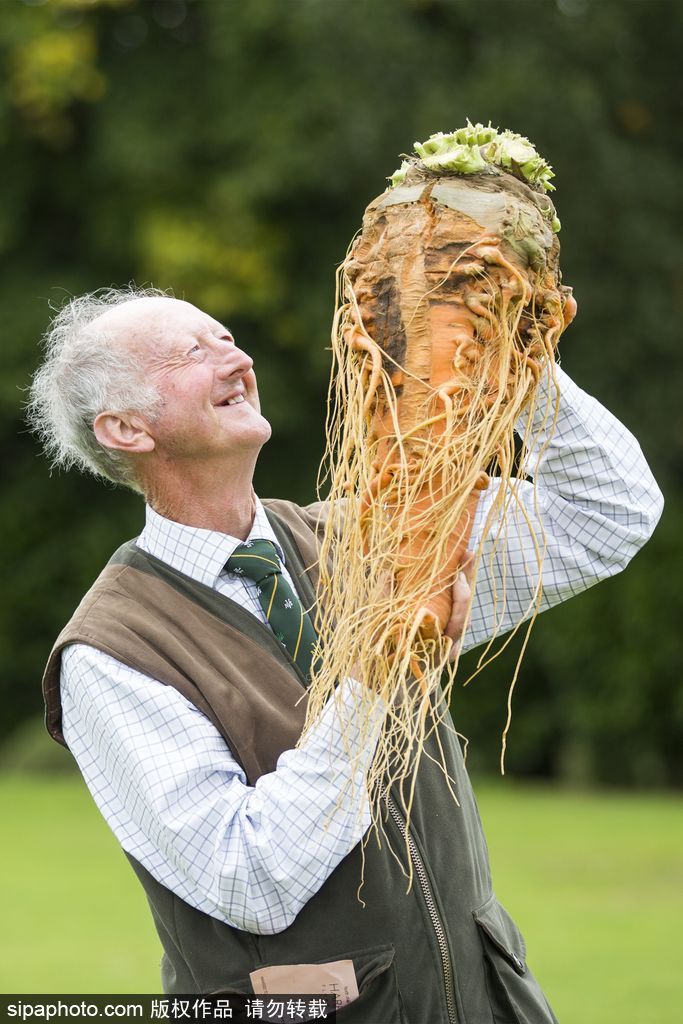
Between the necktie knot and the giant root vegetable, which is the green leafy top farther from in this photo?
the necktie knot

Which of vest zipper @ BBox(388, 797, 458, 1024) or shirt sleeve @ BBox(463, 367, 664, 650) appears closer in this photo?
vest zipper @ BBox(388, 797, 458, 1024)

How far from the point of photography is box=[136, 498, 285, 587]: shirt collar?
7.80ft

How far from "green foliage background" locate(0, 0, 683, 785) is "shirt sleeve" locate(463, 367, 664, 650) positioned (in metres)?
8.46

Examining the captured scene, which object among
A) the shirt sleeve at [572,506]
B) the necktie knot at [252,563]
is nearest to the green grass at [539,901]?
the shirt sleeve at [572,506]

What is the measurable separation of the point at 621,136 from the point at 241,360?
11.8 m

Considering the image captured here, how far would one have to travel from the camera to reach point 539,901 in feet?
25.4

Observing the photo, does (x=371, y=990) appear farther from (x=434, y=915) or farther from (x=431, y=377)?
(x=431, y=377)

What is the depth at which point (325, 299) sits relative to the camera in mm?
13531

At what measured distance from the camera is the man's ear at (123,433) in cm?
244

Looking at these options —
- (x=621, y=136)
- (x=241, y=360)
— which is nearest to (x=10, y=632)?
(x=621, y=136)

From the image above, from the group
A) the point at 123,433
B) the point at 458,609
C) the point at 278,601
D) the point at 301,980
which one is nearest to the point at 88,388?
the point at 123,433

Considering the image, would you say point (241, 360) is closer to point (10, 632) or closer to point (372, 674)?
point (372, 674)

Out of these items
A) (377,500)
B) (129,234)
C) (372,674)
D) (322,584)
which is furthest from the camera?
(129,234)

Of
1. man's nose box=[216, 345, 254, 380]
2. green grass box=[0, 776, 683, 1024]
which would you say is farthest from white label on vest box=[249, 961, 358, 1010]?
green grass box=[0, 776, 683, 1024]
